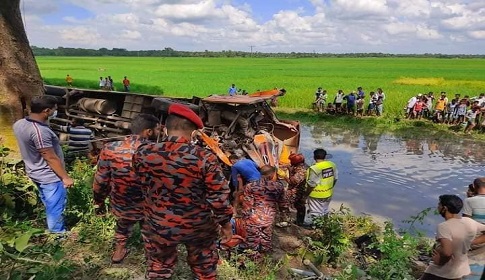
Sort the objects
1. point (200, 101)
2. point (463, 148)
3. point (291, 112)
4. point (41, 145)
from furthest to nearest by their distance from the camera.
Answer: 1. point (291, 112)
2. point (463, 148)
3. point (200, 101)
4. point (41, 145)

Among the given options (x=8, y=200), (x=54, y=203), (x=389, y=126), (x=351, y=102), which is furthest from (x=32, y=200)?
(x=351, y=102)

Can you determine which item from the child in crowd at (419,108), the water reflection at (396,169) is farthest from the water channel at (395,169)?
the child in crowd at (419,108)

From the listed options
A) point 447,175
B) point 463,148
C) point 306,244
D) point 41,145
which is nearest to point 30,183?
point 41,145

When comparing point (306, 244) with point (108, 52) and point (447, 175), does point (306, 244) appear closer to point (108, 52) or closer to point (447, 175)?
point (447, 175)

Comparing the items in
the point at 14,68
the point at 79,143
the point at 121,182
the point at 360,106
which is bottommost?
the point at 360,106

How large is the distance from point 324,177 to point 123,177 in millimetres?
2875

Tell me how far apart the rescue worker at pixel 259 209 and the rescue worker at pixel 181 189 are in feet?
4.72

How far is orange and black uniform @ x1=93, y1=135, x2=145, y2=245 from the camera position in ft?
11.7

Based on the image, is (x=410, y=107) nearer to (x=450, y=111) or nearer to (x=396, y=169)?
(x=450, y=111)

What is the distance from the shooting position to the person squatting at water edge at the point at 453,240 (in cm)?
324

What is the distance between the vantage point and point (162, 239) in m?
2.82

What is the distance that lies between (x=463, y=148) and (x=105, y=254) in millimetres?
12047

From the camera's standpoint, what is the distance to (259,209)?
14.3 ft

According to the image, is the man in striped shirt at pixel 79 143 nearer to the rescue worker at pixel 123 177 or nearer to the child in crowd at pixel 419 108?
the rescue worker at pixel 123 177
